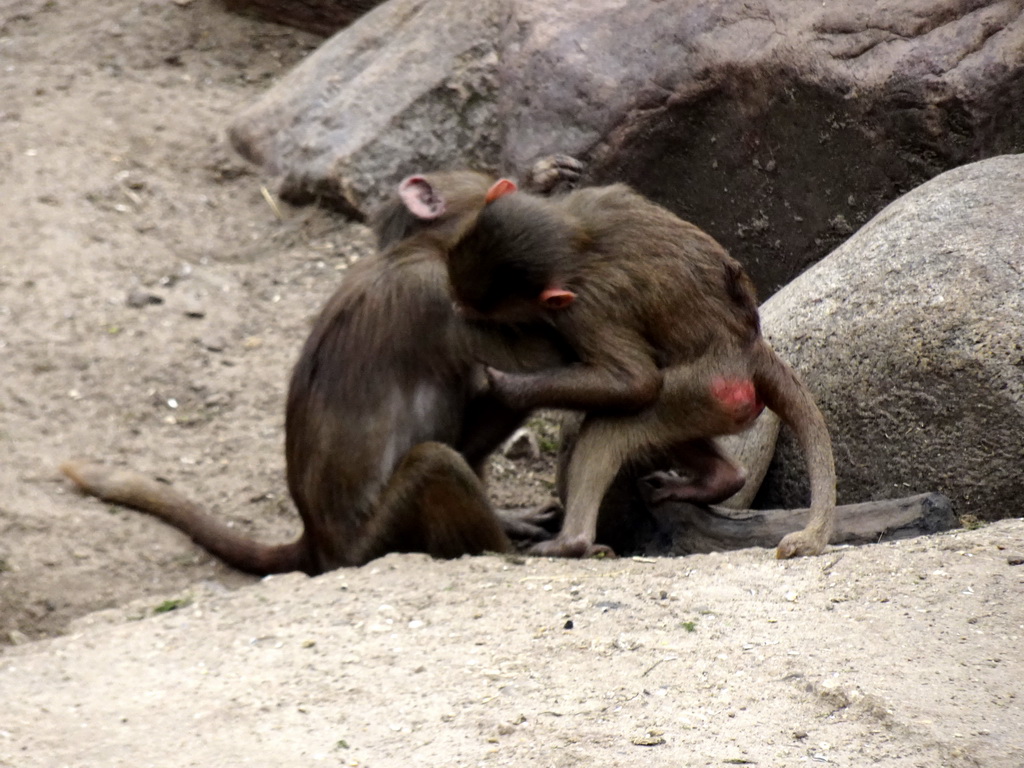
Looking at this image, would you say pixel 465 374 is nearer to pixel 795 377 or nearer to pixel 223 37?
pixel 795 377

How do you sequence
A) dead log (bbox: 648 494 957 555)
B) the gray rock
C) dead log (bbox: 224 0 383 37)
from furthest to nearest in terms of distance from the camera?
dead log (bbox: 224 0 383 37) → the gray rock → dead log (bbox: 648 494 957 555)

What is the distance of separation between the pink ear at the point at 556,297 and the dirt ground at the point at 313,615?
0.94m

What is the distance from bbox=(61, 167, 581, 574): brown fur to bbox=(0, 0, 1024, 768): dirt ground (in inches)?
13.2

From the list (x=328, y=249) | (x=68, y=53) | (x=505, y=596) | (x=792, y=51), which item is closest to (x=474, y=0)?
(x=328, y=249)

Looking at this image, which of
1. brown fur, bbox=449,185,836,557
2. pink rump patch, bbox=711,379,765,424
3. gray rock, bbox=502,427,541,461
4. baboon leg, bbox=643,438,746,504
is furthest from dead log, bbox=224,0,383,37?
pink rump patch, bbox=711,379,765,424

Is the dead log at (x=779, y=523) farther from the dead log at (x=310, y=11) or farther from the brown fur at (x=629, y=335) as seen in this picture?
the dead log at (x=310, y=11)

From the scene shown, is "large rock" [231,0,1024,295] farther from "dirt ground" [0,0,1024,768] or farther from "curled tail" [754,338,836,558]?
"curled tail" [754,338,836,558]

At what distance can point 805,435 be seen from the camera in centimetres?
480

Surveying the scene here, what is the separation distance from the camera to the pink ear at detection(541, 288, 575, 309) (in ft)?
15.5

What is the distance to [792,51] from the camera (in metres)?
6.24

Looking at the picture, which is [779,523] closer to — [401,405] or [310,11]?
[401,405]

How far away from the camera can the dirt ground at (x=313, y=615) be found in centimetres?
330

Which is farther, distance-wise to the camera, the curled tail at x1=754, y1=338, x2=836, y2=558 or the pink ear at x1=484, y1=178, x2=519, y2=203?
the pink ear at x1=484, y1=178, x2=519, y2=203

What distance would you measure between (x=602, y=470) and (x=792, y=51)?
2.52m
